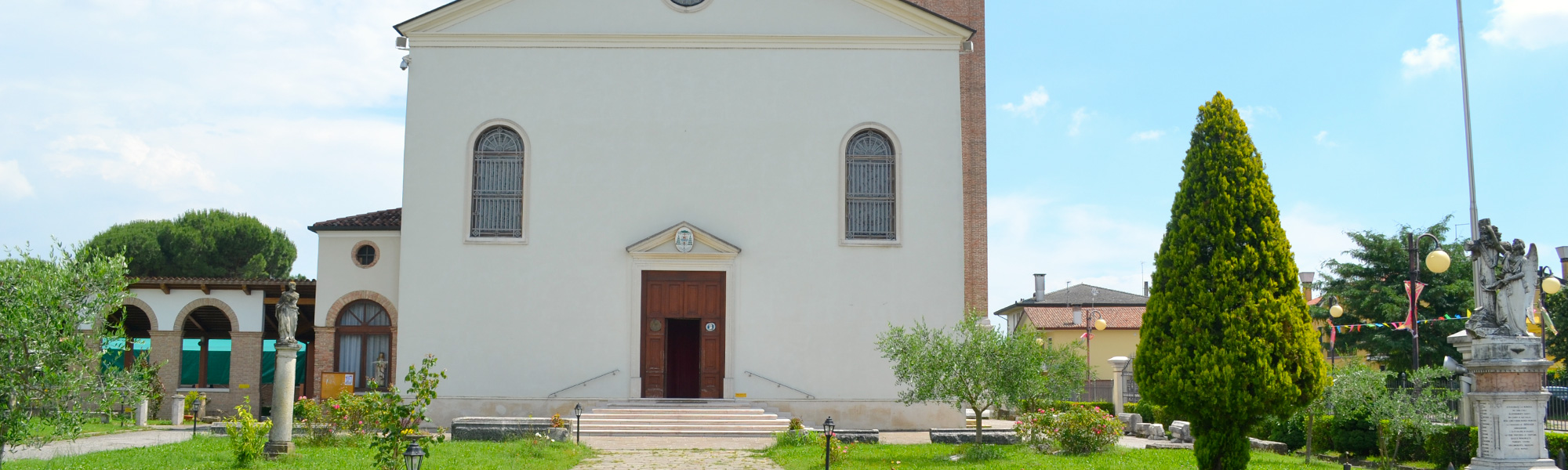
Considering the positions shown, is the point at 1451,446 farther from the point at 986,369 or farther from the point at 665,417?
the point at 665,417

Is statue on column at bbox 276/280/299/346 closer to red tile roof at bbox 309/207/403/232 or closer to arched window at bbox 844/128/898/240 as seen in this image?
red tile roof at bbox 309/207/403/232

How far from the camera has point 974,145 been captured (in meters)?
25.1

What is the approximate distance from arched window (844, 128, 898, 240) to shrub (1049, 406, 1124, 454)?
6.30 metres

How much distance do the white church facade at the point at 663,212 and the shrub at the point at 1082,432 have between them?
5.01 metres

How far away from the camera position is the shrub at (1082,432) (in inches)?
628

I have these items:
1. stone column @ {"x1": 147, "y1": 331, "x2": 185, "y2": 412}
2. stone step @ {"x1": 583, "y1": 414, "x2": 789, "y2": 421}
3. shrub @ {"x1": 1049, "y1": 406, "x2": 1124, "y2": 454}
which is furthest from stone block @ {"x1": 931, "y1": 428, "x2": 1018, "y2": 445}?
stone column @ {"x1": 147, "y1": 331, "x2": 185, "y2": 412}

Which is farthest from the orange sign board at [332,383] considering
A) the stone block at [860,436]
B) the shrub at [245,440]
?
the stone block at [860,436]

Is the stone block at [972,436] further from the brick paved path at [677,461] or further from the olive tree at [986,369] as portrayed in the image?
the brick paved path at [677,461]

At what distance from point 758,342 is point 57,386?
1224 cm

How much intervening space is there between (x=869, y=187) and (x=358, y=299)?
10.7 meters

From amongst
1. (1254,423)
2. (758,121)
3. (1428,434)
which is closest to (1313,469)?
(1428,434)

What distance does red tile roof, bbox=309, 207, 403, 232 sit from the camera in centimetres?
2200

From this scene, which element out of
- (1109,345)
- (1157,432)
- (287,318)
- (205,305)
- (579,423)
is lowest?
(1157,432)

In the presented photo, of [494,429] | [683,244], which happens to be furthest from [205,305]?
[683,244]
